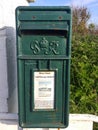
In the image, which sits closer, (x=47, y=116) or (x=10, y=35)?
(x=47, y=116)

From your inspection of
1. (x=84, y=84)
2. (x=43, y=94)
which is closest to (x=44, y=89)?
(x=43, y=94)

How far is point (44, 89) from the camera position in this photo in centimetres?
261

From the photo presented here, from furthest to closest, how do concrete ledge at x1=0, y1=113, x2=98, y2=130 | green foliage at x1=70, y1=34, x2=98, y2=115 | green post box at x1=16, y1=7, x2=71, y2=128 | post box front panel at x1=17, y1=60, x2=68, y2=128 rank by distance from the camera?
green foliage at x1=70, y1=34, x2=98, y2=115, concrete ledge at x1=0, y1=113, x2=98, y2=130, post box front panel at x1=17, y1=60, x2=68, y2=128, green post box at x1=16, y1=7, x2=71, y2=128

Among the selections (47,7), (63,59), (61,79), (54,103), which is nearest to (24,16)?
(47,7)

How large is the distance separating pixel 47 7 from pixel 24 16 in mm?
232

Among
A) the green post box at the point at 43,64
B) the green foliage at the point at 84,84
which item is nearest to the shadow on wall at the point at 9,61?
the green post box at the point at 43,64

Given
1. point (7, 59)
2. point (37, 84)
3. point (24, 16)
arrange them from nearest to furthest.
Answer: point (24, 16)
point (37, 84)
point (7, 59)

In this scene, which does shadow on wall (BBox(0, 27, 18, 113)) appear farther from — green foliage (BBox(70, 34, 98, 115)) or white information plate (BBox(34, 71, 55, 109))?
green foliage (BBox(70, 34, 98, 115))

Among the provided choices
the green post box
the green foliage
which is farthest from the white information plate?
the green foliage

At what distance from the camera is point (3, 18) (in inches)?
122

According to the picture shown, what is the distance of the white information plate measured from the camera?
101 inches

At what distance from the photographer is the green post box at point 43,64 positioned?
2.43m

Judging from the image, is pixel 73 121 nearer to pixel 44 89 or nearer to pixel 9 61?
pixel 44 89

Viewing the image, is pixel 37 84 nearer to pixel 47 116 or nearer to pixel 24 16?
pixel 47 116
